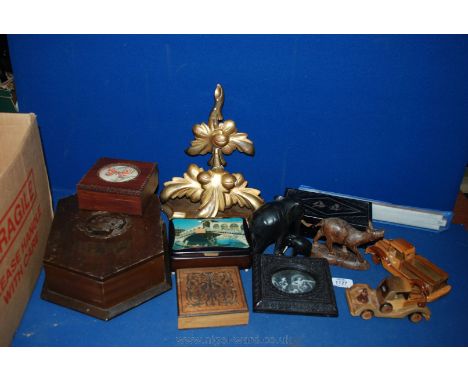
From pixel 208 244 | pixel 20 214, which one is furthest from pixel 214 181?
pixel 20 214

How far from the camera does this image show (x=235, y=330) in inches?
42.3

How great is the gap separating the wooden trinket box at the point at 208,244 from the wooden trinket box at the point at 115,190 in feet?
0.40

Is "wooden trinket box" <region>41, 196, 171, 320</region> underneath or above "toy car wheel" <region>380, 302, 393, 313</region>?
above

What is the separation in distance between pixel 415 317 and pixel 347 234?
0.87 ft

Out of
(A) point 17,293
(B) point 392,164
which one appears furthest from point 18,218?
(B) point 392,164

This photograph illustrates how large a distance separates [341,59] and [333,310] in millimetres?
672

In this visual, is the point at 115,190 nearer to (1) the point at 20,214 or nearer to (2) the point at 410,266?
(1) the point at 20,214

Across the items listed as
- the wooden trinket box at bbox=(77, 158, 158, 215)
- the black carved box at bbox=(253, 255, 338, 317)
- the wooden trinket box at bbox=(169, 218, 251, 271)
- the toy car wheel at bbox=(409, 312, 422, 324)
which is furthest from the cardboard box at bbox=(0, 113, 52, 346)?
the toy car wheel at bbox=(409, 312, 422, 324)

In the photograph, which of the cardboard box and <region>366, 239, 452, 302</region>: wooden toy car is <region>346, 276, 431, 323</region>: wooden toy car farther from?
the cardboard box

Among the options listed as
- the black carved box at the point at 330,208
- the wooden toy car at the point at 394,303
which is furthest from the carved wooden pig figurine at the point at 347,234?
the wooden toy car at the point at 394,303

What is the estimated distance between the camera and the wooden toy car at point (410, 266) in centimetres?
118

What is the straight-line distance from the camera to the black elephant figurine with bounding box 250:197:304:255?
1.23 metres

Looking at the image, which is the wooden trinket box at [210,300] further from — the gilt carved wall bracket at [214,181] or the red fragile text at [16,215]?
the red fragile text at [16,215]

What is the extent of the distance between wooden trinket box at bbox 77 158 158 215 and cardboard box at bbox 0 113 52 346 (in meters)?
0.12
